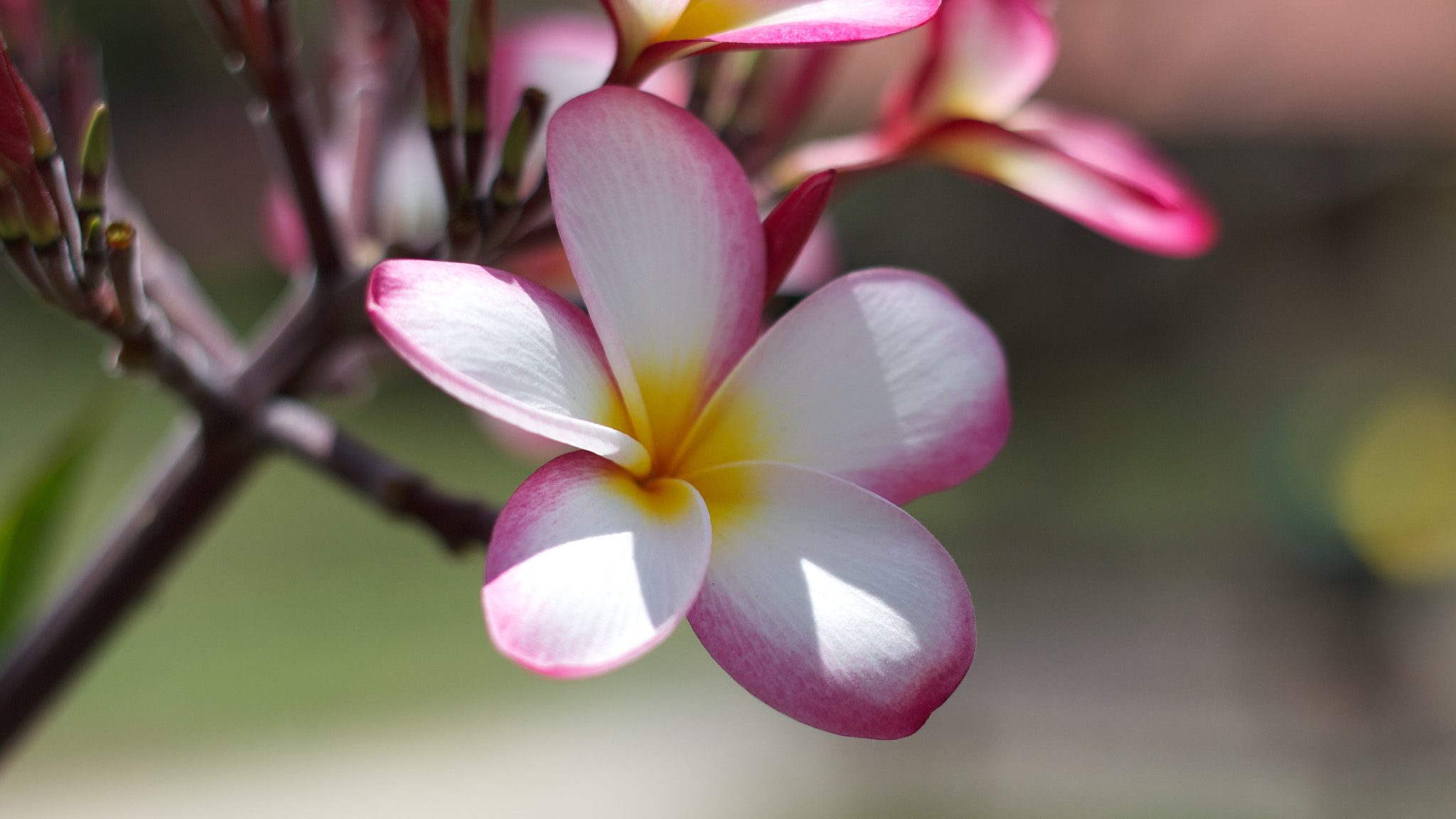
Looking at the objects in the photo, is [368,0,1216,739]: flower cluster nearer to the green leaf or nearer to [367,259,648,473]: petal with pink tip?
[367,259,648,473]: petal with pink tip

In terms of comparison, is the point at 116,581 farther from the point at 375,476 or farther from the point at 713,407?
the point at 713,407

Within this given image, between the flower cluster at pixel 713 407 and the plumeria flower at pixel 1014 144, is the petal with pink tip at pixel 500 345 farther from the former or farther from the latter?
the plumeria flower at pixel 1014 144

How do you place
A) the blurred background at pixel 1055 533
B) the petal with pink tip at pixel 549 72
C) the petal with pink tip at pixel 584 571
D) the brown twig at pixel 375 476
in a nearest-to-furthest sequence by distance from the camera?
A: the petal with pink tip at pixel 584 571 < the brown twig at pixel 375 476 < the petal with pink tip at pixel 549 72 < the blurred background at pixel 1055 533

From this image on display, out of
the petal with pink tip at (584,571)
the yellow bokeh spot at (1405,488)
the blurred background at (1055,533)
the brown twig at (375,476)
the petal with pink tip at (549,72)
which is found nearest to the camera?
the petal with pink tip at (584,571)

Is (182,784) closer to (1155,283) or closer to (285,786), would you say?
(285,786)

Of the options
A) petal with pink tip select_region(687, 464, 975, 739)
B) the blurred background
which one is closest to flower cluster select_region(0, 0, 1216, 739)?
petal with pink tip select_region(687, 464, 975, 739)

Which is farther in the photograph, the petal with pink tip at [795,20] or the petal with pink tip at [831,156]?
the petal with pink tip at [831,156]

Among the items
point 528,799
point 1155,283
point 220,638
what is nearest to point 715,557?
point 528,799

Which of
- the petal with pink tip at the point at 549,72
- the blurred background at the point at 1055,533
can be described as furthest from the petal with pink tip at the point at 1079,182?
the blurred background at the point at 1055,533
